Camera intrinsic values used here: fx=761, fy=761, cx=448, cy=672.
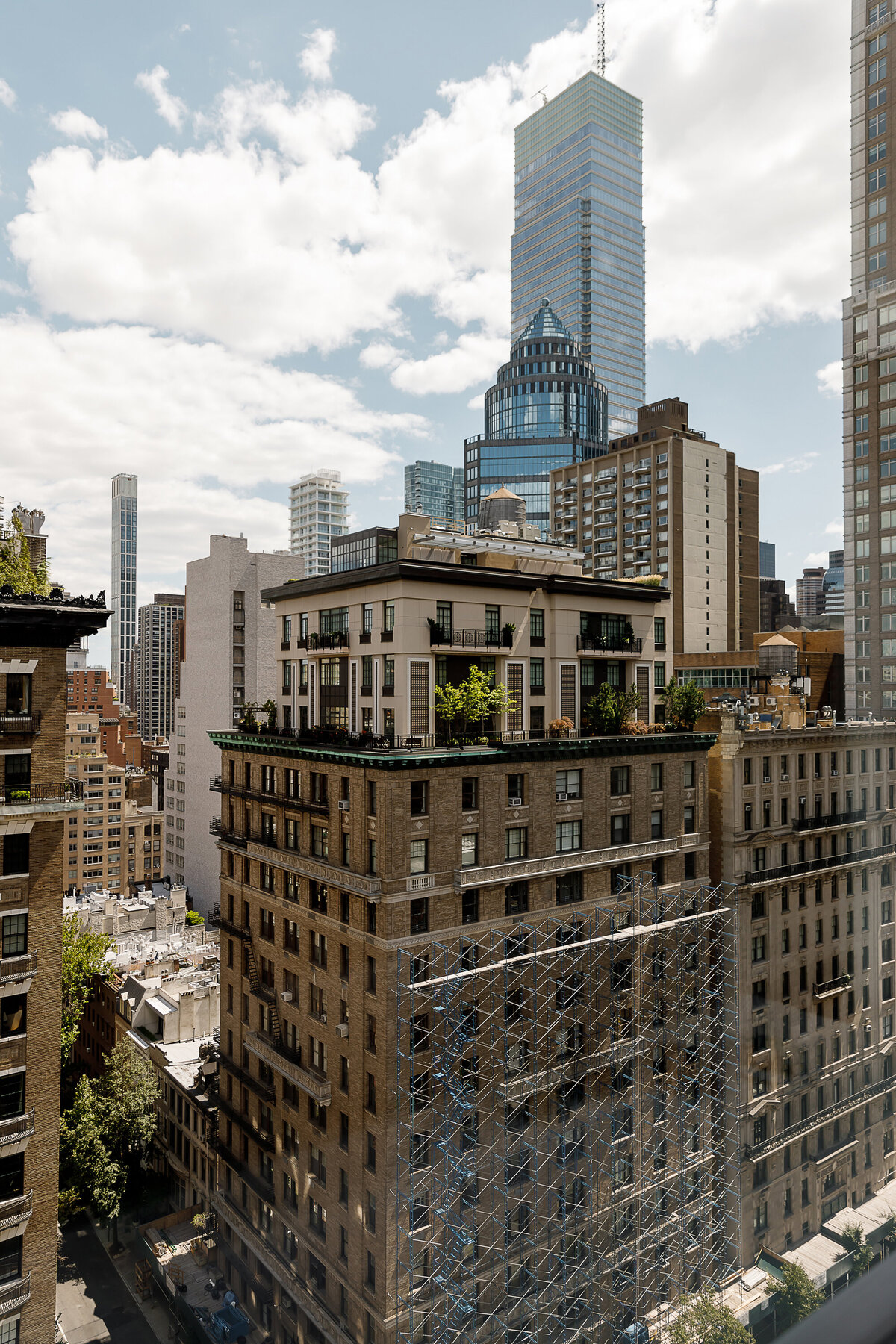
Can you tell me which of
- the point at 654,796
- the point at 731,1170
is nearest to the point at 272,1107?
the point at 731,1170

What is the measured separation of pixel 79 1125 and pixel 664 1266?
24.7 feet

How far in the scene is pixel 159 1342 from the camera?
841cm

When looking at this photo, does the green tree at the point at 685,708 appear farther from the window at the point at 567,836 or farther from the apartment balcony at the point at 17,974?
the apartment balcony at the point at 17,974

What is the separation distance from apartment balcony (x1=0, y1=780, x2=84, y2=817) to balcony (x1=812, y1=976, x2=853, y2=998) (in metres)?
7.48

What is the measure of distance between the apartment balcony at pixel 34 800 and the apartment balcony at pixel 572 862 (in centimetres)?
415

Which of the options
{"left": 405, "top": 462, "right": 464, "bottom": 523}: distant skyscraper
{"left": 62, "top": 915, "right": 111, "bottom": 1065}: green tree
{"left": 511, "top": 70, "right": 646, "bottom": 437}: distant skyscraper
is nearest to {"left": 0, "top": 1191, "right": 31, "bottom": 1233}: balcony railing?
{"left": 62, "top": 915, "right": 111, "bottom": 1065}: green tree

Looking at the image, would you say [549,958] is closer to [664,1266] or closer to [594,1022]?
[594,1022]

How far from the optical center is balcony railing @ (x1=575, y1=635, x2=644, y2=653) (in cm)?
1130

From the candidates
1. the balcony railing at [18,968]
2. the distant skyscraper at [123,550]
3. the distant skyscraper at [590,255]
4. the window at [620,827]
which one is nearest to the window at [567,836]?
the window at [620,827]

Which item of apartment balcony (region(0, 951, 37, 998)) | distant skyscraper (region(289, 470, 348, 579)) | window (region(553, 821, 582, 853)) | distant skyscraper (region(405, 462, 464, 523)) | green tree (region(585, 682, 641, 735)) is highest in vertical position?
distant skyscraper (region(405, 462, 464, 523))

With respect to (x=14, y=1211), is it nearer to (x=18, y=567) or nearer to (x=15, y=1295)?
(x=15, y=1295)

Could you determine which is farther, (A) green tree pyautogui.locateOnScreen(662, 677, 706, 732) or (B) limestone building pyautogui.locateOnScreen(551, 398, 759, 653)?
(B) limestone building pyautogui.locateOnScreen(551, 398, 759, 653)

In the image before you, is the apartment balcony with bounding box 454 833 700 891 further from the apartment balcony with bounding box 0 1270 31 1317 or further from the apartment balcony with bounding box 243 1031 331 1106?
the apartment balcony with bounding box 0 1270 31 1317

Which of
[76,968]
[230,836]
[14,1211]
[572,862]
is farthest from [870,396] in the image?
[76,968]
